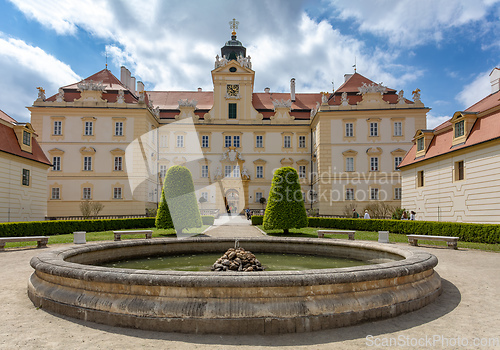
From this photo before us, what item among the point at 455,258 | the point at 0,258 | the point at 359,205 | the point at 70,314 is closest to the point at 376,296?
the point at 70,314

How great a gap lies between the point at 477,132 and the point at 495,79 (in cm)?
671

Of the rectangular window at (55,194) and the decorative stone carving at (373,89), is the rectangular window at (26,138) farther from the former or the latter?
the decorative stone carving at (373,89)

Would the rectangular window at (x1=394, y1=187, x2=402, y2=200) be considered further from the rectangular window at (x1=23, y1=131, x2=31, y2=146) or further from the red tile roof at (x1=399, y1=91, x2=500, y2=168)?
the rectangular window at (x1=23, y1=131, x2=31, y2=146)

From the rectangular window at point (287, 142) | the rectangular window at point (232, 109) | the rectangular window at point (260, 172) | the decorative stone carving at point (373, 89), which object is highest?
the decorative stone carving at point (373, 89)

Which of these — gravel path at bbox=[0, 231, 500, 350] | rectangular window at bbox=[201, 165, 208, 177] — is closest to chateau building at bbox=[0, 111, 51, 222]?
gravel path at bbox=[0, 231, 500, 350]

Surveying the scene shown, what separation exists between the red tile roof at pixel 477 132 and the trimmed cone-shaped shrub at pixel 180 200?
14.8 m

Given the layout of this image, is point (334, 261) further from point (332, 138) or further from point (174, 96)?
point (174, 96)

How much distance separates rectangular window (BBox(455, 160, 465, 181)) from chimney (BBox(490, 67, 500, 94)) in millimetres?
6034

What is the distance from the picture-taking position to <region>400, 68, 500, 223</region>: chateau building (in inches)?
650

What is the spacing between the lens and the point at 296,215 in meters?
19.0

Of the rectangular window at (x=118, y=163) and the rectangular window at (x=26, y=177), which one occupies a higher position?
the rectangular window at (x=118, y=163)

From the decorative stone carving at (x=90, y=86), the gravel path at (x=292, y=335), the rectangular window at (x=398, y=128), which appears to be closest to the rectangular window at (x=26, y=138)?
the decorative stone carving at (x=90, y=86)

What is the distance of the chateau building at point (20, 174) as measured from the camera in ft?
66.1

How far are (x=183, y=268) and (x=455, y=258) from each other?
895cm
